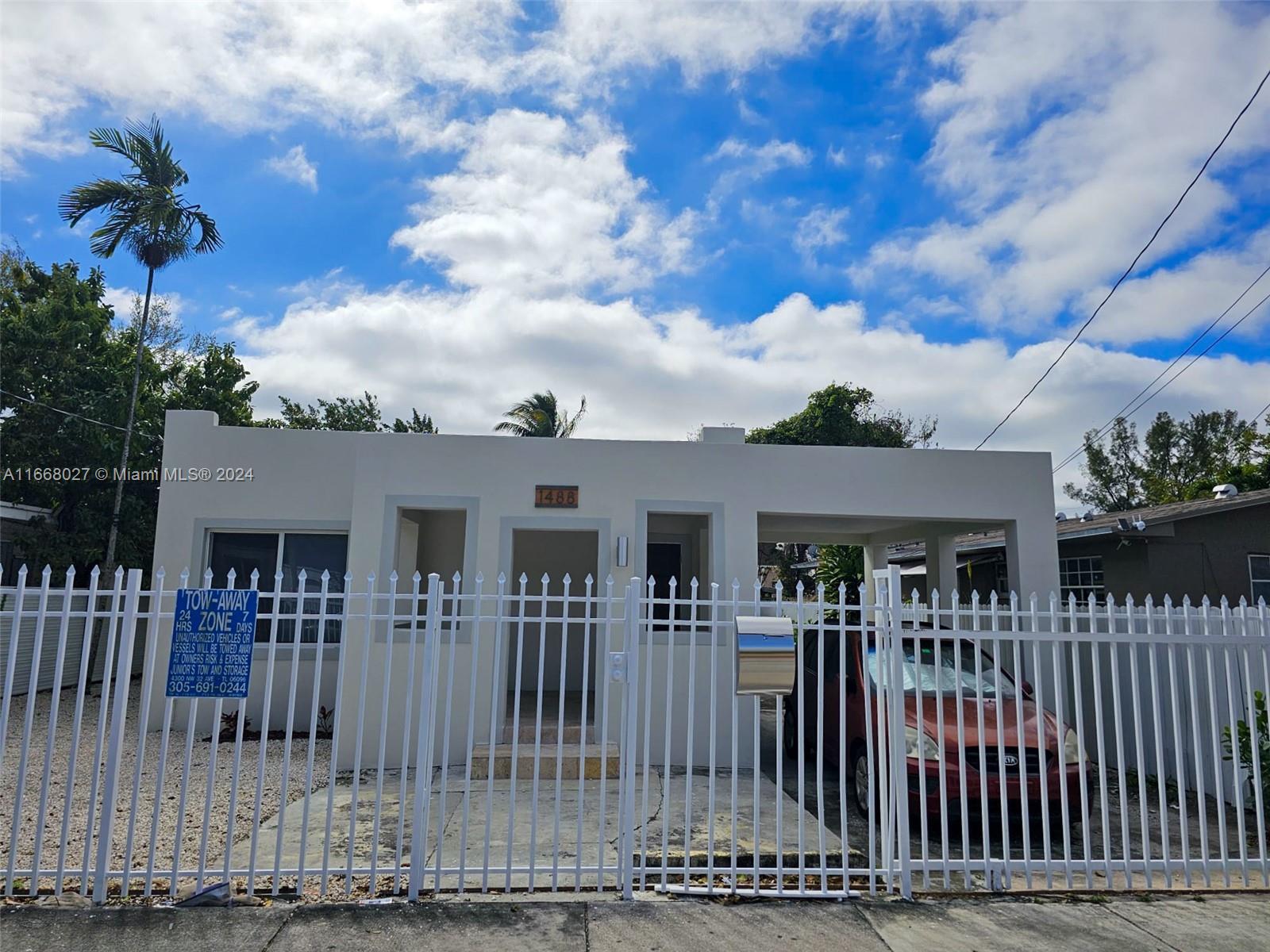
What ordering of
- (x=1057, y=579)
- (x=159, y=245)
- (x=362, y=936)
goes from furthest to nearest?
(x=159, y=245) < (x=1057, y=579) < (x=362, y=936)

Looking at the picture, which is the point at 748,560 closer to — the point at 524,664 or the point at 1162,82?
the point at 524,664

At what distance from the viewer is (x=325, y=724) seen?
9.73m

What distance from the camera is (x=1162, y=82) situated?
7301mm

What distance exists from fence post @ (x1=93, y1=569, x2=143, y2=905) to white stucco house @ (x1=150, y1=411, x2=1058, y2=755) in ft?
12.6

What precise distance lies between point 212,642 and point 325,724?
5.68 m

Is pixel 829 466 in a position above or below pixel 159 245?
below

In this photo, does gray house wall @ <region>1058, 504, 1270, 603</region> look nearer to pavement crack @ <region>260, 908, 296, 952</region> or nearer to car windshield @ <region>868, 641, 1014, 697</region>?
car windshield @ <region>868, 641, 1014, 697</region>

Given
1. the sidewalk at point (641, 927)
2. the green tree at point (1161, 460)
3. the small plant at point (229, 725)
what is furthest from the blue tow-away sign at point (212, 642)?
the green tree at point (1161, 460)

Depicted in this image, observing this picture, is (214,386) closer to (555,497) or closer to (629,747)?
(555,497)

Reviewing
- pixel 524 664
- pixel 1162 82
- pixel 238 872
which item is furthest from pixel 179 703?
pixel 1162 82

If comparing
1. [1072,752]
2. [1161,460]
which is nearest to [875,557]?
[1072,752]

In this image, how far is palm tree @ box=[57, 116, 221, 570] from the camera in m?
12.7

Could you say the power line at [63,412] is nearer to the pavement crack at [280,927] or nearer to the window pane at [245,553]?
the window pane at [245,553]

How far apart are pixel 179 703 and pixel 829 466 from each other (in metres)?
8.28
